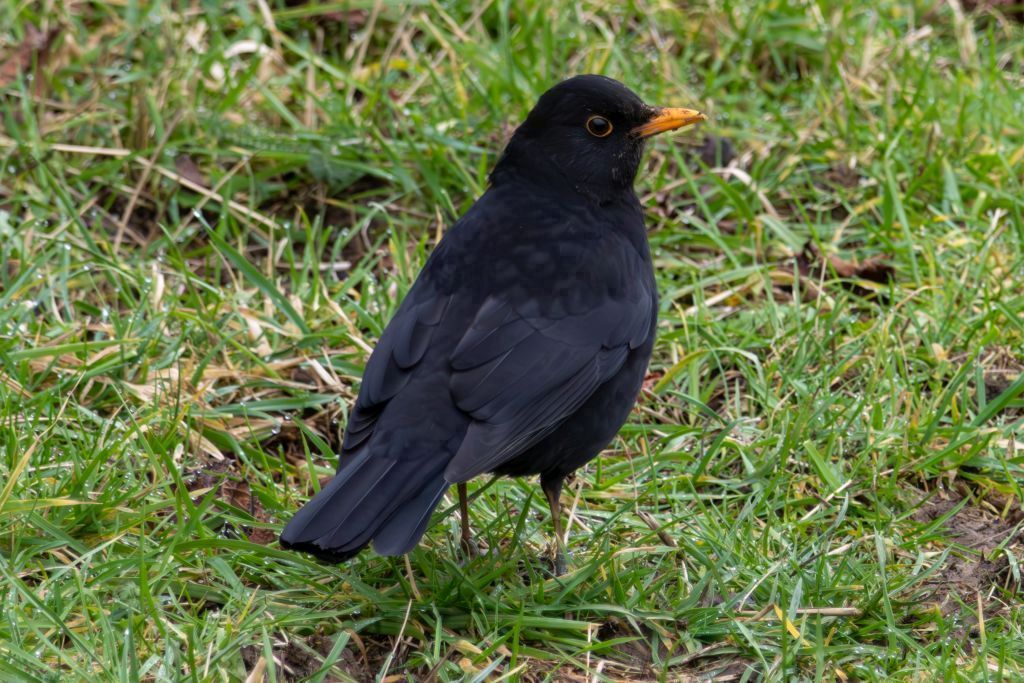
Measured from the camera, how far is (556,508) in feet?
12.8

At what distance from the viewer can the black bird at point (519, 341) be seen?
11.0ft

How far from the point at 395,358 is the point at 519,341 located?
0.34 meters

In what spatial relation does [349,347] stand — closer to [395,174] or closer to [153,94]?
[395,174]

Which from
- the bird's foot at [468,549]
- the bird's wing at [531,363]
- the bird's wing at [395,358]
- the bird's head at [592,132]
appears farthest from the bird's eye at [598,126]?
the bird's foot at [468,549]

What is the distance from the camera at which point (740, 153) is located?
19.8 ft

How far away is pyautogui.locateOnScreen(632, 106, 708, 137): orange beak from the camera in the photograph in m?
4.27

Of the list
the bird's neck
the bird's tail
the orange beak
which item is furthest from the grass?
the orange beak

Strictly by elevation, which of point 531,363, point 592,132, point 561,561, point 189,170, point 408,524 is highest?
point 592,132

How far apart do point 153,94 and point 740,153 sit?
100 inches

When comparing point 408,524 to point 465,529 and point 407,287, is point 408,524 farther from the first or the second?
point 407,287

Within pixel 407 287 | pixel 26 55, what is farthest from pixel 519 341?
pixel 26 55

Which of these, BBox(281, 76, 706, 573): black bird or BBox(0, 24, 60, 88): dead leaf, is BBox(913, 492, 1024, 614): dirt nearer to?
BBox(281, 76, 706, 573): black bird

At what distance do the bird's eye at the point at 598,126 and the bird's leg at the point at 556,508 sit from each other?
1108 mm

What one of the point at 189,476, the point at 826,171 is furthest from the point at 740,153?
the point at 189,476
